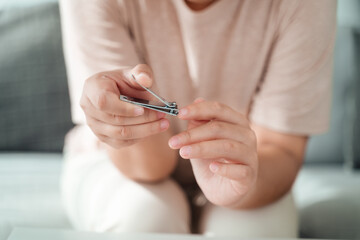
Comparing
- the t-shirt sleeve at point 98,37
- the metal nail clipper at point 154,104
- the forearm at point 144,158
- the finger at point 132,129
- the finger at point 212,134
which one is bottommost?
the forearm at point 144,158

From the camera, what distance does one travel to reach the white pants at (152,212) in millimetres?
450

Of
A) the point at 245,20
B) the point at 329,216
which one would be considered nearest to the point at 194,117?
the point at 245,20

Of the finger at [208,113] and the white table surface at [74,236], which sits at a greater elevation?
the finger at [208,113]

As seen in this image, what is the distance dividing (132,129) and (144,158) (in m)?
0.13

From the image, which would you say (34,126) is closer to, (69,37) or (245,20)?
(69,37)

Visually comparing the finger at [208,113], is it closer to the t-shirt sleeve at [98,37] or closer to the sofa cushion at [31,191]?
the t-shirt sleeve at [98,37]

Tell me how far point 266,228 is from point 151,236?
145 mm

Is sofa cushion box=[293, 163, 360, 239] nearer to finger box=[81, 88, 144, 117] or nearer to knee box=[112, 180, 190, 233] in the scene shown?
knee box=[112, 180, 190, 233]

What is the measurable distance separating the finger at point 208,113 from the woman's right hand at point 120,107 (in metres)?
0.02

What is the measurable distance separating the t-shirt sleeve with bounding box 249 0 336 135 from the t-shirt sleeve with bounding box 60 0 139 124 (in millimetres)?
147

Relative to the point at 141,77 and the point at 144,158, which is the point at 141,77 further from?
the point at 144,158

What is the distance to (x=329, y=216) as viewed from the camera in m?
0.59

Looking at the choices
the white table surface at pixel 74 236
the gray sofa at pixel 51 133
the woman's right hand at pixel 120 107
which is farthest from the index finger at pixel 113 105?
the gray sofa at pixel 51 133

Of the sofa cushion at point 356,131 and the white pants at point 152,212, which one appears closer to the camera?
the white pants at point 152,212
